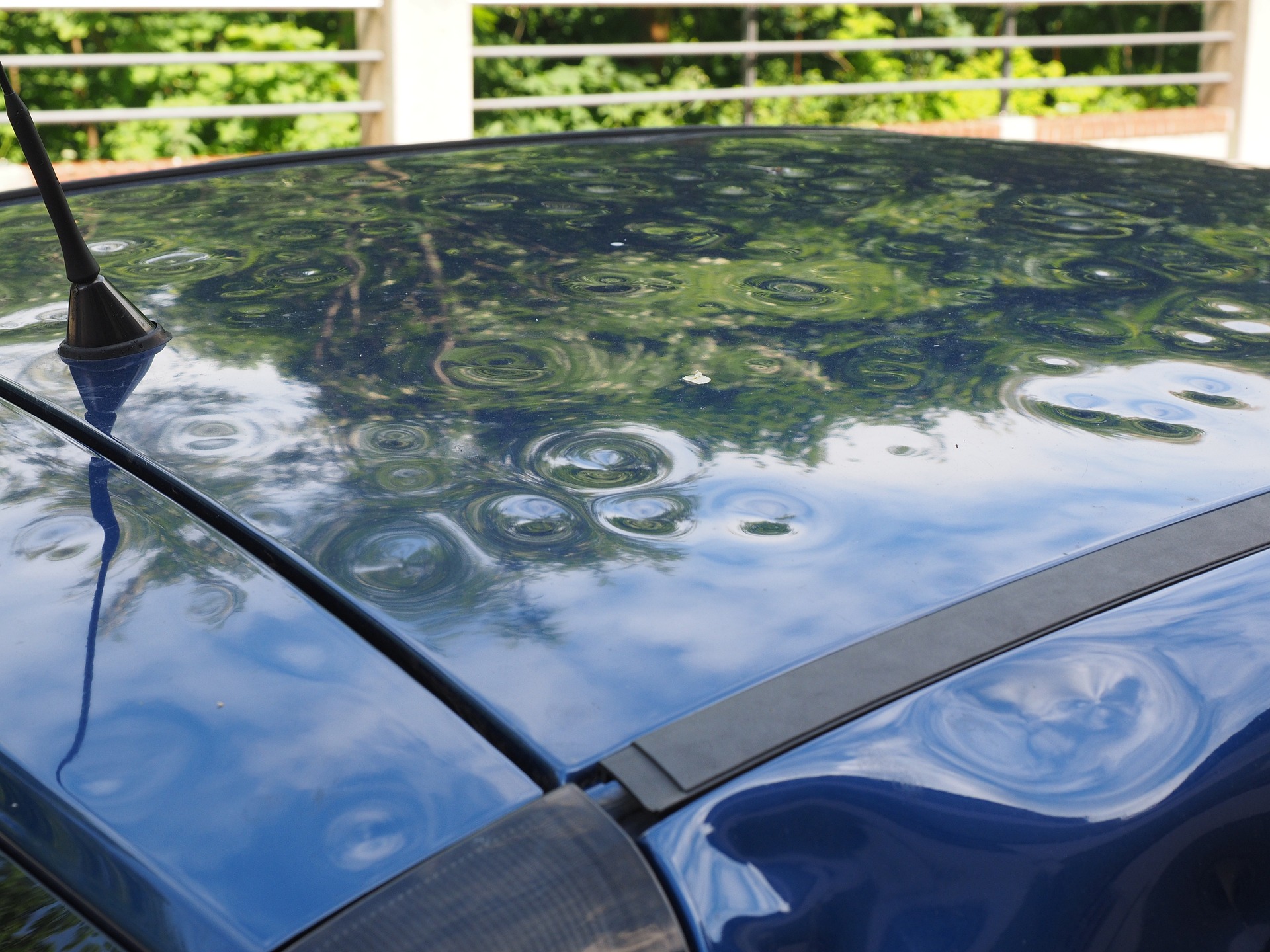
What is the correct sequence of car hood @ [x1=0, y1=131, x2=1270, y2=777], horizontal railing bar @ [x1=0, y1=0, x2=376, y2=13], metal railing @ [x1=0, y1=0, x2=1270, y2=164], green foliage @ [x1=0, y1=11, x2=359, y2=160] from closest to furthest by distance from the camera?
car hood @ [x1=0, y1=131, x2=1270, y2=777], horizontal railing bar @ [x1=0, y1=0, x2=376, y2=13], metal railing @ [x1=0, y1=0, x2=1270, y2=164], green foliage @ [x1=0, y1=11, x2=359, y2=160]

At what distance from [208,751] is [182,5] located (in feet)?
22.0

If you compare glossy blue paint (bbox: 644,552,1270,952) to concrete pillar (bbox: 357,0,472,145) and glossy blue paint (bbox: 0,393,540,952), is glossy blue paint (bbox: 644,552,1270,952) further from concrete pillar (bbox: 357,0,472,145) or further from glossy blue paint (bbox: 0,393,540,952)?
concrete pillar (bbox: 357,0,472,145)

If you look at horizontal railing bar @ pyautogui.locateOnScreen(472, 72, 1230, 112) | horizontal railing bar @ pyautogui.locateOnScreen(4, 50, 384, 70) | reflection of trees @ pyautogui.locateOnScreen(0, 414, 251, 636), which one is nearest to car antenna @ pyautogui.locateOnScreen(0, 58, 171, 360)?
reflection of trees @ pyautogui.locateOnScreen(0, 414, 251, 636)

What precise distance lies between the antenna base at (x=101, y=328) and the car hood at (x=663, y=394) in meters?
0.03

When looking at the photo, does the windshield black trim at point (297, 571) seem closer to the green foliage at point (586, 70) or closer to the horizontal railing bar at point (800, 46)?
the horizontal railing bar at point (800, 46)

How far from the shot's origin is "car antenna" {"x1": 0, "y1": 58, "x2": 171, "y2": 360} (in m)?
1.36

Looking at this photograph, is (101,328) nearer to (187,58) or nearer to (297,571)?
(297,571)

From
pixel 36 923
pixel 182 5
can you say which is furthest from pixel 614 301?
pixel 182 5

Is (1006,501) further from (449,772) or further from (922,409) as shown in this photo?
(449,772)

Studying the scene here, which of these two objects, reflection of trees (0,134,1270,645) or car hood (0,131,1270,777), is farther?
reflection of trees (0,134,1270,645)

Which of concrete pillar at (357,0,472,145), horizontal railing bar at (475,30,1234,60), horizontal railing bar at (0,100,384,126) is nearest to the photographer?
horizontal railing bar at (0,100,384,126)

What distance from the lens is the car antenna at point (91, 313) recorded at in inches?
53.6

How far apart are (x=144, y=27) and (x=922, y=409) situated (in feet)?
34.7

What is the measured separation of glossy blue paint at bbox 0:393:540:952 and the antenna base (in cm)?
40
